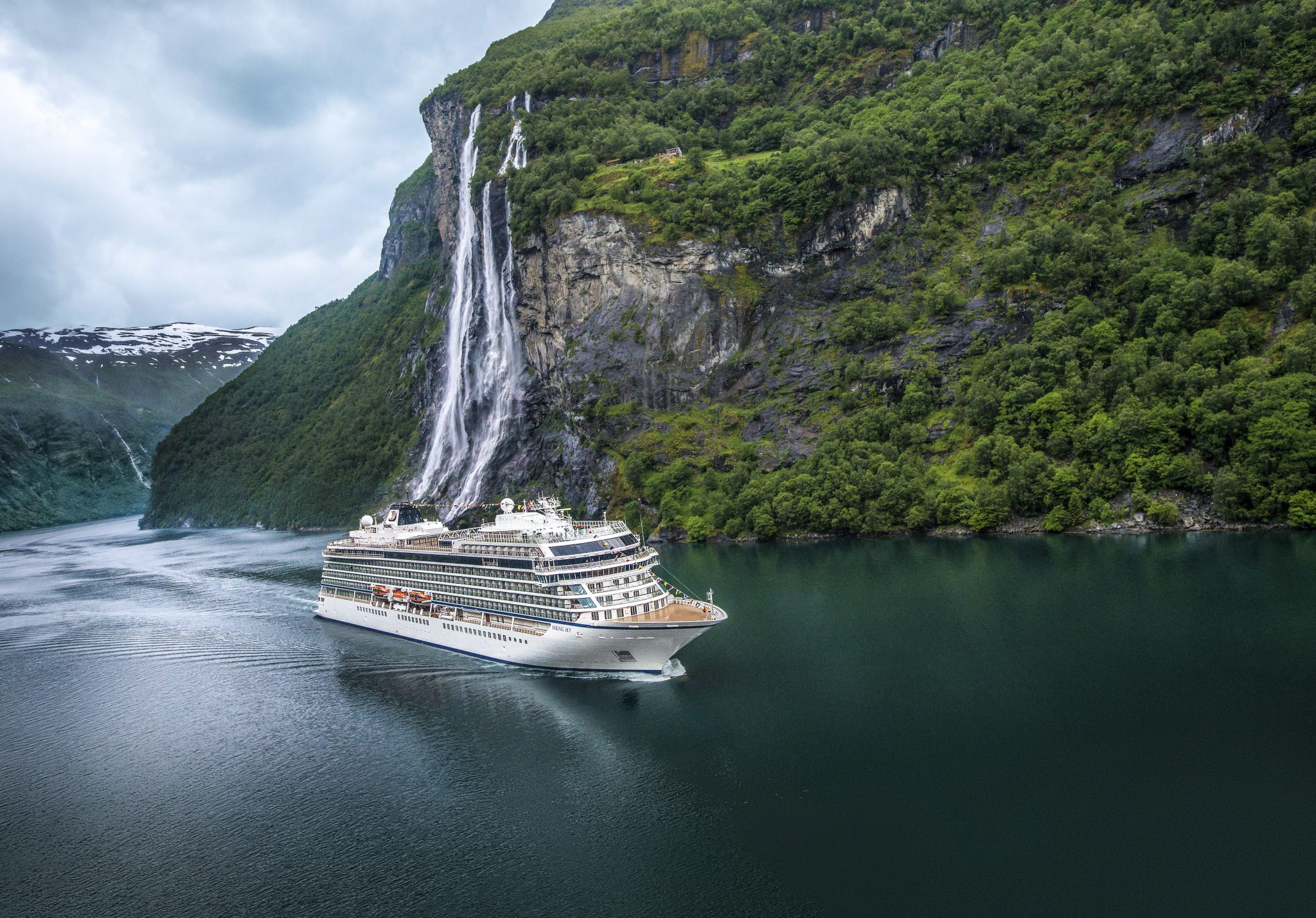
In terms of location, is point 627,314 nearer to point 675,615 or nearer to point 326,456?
point 675,615

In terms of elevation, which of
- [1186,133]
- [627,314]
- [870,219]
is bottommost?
[627,314]

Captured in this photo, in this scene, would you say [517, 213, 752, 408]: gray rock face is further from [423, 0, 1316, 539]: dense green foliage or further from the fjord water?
the fjord water

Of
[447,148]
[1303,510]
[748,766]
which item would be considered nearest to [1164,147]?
[1303,510]

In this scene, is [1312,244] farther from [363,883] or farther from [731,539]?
[363,883]

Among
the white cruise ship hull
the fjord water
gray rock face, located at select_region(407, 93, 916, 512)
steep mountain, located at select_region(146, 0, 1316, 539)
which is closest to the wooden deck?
the white cruise ship hull

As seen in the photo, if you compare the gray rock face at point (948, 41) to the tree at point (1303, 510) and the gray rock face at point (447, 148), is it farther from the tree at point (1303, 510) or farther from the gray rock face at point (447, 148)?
the tree at point (1303, 510)

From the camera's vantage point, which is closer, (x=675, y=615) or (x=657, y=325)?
(x=675, y=615)
